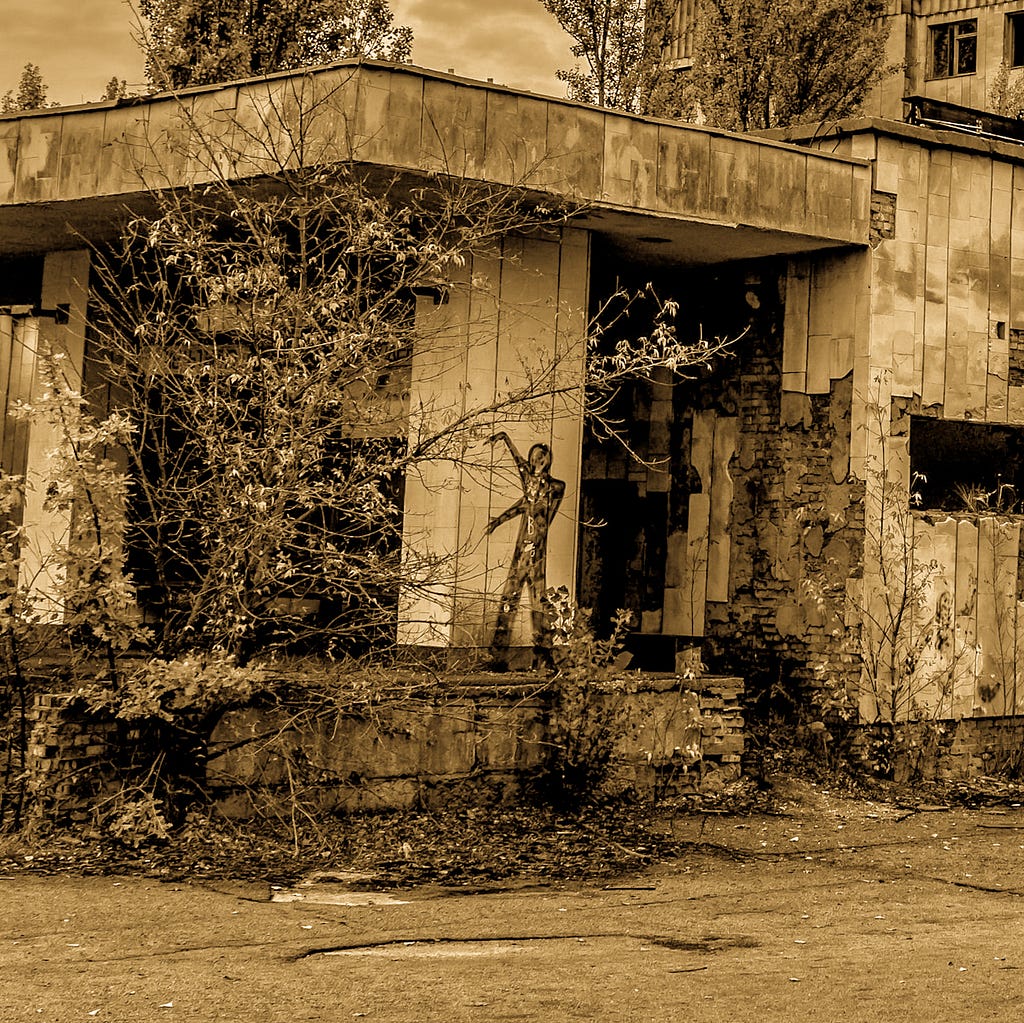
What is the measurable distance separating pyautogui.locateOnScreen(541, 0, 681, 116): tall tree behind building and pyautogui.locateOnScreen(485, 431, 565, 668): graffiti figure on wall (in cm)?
1567

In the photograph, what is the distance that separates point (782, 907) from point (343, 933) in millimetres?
2397

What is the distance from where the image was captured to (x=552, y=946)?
659 centimetres

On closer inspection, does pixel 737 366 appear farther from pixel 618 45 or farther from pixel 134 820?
pixel 618 45

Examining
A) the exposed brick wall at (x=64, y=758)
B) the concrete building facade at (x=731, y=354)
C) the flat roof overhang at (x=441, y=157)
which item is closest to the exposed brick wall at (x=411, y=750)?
the exposed brick wall at (x=64, y=758)

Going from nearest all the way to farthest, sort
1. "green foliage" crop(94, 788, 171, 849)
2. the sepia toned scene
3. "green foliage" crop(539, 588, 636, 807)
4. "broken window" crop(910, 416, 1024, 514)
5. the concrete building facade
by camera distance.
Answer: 1. the sepia toned scene
2. "green foliage" crop(94, 788, 171, 849)
3. "green foliage" crop(539, 588, 636, 807)
4. the concrete building facade
5. "broken window" crop(910, 416, 1024, 514)

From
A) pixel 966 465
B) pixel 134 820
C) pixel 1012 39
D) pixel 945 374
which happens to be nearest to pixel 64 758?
pixel 134 820

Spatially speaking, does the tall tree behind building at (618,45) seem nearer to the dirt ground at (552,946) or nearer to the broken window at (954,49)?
the broken window at (954,49)

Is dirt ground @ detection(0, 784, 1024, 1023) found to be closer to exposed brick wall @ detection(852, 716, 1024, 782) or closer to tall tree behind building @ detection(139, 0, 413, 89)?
exposed brick wall @ detection(852, 716, 1024, 782)

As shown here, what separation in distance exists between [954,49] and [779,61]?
43.4ft

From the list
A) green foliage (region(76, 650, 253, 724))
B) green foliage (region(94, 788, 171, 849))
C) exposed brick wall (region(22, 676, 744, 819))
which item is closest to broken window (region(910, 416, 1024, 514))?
exposed brick wall (region(22, 676, 744, 819))

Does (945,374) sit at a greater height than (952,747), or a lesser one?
greater

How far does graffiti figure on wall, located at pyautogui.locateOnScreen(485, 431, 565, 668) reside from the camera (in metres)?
10.8

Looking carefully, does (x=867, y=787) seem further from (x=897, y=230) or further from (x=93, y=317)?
(x=93, y=317)

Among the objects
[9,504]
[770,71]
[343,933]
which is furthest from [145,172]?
[770,71]
